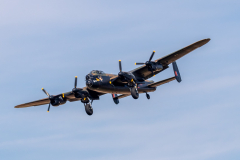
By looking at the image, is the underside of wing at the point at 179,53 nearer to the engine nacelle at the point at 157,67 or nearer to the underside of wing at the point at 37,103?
the engine nacelle at the point at 157,67

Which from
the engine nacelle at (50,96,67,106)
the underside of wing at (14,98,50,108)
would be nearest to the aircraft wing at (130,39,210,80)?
the engine nacelle at (50,96,67,106)

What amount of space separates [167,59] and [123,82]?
6.42 metres

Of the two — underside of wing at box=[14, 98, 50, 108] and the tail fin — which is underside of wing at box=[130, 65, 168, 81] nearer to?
the tail fin

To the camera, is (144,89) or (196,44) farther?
(144,89)

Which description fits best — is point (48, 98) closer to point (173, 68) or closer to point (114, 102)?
point (114, 102)

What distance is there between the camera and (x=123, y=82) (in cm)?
5356

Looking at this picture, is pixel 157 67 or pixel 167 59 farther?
pixel 167 59

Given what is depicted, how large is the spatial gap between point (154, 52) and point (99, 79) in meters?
7.93

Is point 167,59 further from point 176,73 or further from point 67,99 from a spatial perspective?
point 67,99

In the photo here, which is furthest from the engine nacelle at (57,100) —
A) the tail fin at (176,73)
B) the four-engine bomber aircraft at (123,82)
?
the tail fin at (176,73)

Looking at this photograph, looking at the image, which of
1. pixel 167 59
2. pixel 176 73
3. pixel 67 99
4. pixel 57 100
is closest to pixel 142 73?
pixel 167 59

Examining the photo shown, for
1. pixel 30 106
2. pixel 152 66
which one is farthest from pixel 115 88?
pixel 30 106

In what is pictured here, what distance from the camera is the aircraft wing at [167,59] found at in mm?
51188

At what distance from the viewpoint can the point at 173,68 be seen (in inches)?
2239
